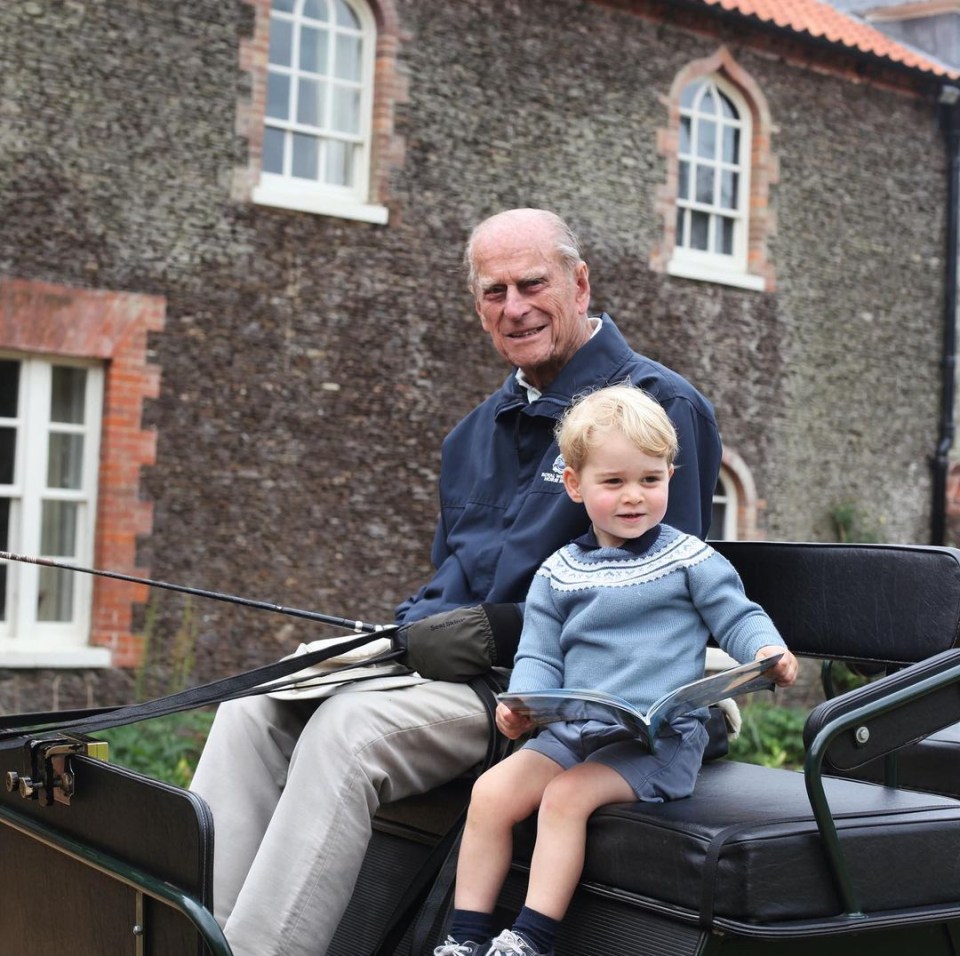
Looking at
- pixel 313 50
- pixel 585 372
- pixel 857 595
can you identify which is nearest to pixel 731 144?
pixel 313 50

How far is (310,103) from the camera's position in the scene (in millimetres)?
11953

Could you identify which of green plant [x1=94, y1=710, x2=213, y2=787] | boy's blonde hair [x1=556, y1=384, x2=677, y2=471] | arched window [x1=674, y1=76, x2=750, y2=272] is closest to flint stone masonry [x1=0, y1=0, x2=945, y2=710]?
arched window [x1=674, y1=76, x2=750, y2=272]

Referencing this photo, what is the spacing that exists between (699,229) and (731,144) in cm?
86

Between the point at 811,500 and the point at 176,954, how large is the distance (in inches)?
473

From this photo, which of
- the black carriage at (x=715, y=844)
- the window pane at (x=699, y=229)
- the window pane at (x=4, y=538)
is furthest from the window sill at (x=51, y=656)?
the black carriage at (x=715, y=844)

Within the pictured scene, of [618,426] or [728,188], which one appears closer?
[618,426]

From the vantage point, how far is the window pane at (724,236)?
14242 millimetres

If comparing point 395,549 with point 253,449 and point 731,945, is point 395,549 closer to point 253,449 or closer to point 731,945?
point 253,449

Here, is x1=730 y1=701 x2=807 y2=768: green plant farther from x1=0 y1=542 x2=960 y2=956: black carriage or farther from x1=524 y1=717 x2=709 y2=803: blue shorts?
x1=524 y1=717 x2=709 y2=803: blue shorts

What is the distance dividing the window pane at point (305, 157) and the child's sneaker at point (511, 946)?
31.5 feet

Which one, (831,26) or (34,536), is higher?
(831,26)

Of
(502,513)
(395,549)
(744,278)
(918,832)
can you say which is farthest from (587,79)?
(918,832)

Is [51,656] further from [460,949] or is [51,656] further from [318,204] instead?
[460,949]

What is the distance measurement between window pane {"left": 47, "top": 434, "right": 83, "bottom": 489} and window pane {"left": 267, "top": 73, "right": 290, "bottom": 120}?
2825mm
